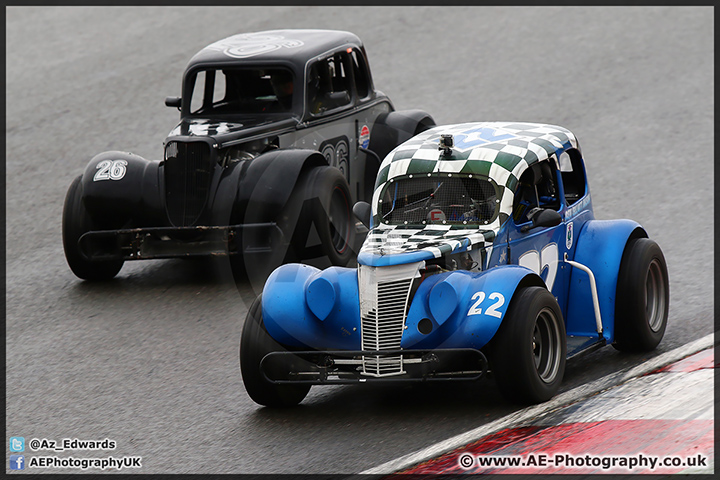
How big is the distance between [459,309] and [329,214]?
3.72 m

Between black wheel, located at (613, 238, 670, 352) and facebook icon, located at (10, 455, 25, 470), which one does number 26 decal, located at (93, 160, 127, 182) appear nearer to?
facebook icon, located at (10, 455, 25, 470)

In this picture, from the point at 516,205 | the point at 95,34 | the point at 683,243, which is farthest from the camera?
the point at 95,34

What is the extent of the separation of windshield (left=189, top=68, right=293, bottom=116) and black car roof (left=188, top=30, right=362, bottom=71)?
0.37 ft

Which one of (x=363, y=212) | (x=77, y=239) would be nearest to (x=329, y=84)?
(x=77, y=239)

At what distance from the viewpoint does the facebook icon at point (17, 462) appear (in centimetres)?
684

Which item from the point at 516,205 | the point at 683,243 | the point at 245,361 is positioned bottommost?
the point at 683,243

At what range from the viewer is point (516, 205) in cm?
794

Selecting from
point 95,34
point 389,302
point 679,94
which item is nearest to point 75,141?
point 95,34

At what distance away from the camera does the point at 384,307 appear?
7.13m

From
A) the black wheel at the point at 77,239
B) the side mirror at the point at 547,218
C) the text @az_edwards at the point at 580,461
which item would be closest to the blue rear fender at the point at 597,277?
the side mirror at the point at 547,218

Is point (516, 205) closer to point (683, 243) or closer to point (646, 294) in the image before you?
point (646, 294)

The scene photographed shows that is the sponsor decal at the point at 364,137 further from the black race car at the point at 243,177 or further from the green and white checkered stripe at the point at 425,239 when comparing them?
the green and white checkered stripe at the point at 425,239

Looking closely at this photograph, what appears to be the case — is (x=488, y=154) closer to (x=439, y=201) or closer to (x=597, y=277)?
(x=439, y=201)

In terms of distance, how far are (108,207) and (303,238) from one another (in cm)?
192
